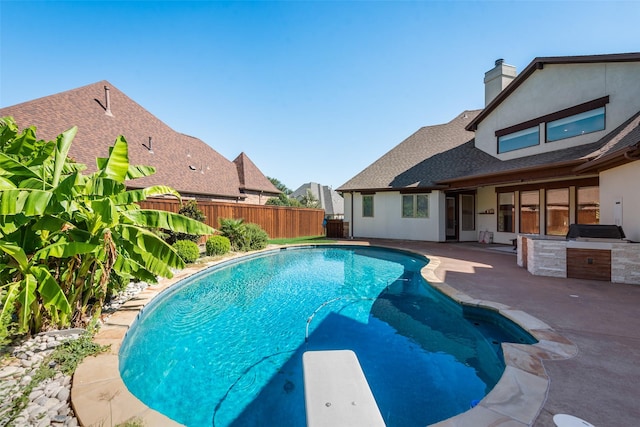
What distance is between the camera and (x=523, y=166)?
1123 cm

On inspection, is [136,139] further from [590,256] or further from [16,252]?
[590,256]

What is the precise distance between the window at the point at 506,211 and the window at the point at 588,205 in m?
2.80

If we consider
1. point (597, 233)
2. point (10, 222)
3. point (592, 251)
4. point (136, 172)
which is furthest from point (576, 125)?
point (10, 222)

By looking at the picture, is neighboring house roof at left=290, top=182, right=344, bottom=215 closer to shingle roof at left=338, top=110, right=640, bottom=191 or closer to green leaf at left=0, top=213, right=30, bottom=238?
shingle roof at left=338, top=110, right=640, bottom=191

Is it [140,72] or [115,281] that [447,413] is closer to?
[115,281]

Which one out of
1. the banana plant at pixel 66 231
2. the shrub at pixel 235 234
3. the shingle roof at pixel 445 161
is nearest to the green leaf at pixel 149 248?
the banana plant at pixel 66 231

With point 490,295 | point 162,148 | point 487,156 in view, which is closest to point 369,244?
point 487,156

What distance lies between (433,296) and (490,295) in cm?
135

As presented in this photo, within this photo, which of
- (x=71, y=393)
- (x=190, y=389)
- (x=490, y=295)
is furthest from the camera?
(x=490, y=295)

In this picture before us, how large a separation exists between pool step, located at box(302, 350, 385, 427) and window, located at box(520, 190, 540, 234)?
1434cm

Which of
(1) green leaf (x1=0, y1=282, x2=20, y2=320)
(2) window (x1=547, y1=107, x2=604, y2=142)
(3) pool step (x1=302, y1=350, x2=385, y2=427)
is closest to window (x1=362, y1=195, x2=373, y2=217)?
(2) window (x1=547, y1=107, x2=604, y2=142)

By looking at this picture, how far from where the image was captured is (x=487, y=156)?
15141 mm

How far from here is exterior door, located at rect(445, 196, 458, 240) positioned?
16578 mm

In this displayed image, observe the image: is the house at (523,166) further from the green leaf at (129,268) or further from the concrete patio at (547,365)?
the green leaf at (129,268)
